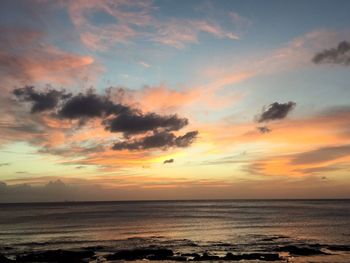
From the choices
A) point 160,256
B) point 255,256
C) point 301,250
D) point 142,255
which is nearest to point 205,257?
point 160,256

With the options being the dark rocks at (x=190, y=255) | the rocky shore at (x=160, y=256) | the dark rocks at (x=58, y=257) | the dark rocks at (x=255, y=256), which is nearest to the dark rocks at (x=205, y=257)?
the rocky shore at (x=160, y=256)

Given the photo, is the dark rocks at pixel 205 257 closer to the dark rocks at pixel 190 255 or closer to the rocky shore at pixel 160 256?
the rocky shore at pixel 160 256

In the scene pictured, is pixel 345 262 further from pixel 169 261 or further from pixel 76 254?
pixel 76 254

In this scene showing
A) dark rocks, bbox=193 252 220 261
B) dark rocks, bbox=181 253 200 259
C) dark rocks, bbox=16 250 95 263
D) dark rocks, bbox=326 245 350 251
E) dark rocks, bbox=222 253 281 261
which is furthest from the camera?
dark rocks, bbox=326 245 350 251

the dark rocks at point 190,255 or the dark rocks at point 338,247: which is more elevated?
the dark rocks at point 338,247

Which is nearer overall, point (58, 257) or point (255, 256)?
point (58, 257)

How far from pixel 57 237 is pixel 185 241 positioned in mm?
32830

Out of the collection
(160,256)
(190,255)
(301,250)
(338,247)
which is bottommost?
(190,255)

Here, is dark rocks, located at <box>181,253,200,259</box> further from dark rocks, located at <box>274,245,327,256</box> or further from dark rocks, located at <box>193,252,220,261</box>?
dark rocks, located at <box>274,245,327,256</box>

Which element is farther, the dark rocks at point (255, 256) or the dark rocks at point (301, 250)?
the dark rocks at point (301, 250)

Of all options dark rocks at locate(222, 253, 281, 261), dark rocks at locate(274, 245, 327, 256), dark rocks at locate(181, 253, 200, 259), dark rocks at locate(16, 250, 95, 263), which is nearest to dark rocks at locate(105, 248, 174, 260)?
dark rocks at locate(181, 253, 200, 259)

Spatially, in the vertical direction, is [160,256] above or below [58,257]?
below

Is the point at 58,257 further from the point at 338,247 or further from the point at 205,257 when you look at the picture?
the point at 338,247

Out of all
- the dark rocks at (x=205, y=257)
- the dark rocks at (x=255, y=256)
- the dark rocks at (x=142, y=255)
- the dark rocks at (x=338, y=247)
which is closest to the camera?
the dark rocks at (x=255, y=256)
